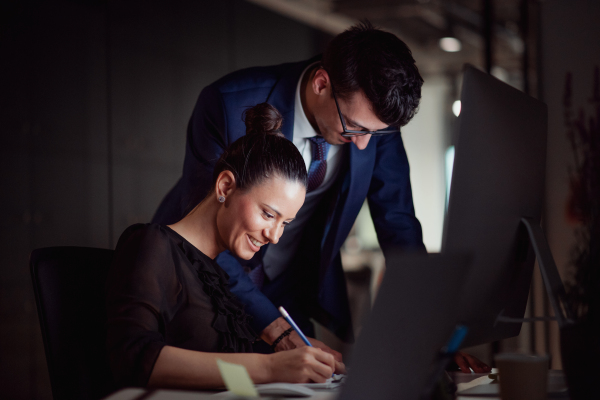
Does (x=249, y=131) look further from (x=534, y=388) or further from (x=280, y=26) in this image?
(x=280, y=26)

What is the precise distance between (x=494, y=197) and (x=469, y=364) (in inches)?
18.0

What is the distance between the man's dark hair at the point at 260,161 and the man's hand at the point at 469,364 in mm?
488

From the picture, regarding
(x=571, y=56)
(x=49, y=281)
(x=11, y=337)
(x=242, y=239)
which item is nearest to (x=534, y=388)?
(x=242, y=239)

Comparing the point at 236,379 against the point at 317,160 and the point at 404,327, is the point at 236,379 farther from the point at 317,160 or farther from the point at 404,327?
the point at 317,160

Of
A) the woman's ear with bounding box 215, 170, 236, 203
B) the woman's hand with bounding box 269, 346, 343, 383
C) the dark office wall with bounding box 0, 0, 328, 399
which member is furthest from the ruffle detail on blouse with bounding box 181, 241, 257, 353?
the dark office wall with bounding box 0, 0, 328, 399

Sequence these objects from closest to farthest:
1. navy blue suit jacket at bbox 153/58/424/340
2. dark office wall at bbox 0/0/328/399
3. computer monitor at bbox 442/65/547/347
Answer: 1. computer monitor at bbox 442/65/547/347
2. navy blue suit jacket at bbox 153/58/424/340
3. dark office wall at bbox 0/0/328/399

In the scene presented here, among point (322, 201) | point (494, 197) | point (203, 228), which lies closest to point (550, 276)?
point (494, 197)

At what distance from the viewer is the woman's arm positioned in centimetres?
81

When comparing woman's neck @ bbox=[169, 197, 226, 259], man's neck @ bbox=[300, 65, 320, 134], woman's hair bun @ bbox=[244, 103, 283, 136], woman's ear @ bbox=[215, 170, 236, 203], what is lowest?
woman's neck @ bbox=[169, 197, 226, 259]

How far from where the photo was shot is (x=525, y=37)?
2.79 meters

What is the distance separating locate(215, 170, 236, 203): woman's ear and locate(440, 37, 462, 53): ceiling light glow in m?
4.61

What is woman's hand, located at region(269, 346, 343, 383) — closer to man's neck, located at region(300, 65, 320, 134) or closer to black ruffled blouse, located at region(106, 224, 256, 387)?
black ruffled blouse, located at region(106, 224, 256, 387)

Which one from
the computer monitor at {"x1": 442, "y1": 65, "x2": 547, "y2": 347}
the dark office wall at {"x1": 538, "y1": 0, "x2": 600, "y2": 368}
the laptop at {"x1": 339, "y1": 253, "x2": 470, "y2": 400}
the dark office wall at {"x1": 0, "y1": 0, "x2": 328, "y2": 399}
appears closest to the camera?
the laptop at {"x1": 339, "y1": 253, "x2": 470, "y2": 400}

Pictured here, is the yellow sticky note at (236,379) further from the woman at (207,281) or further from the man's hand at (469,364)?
the man's hand at (469,364)
